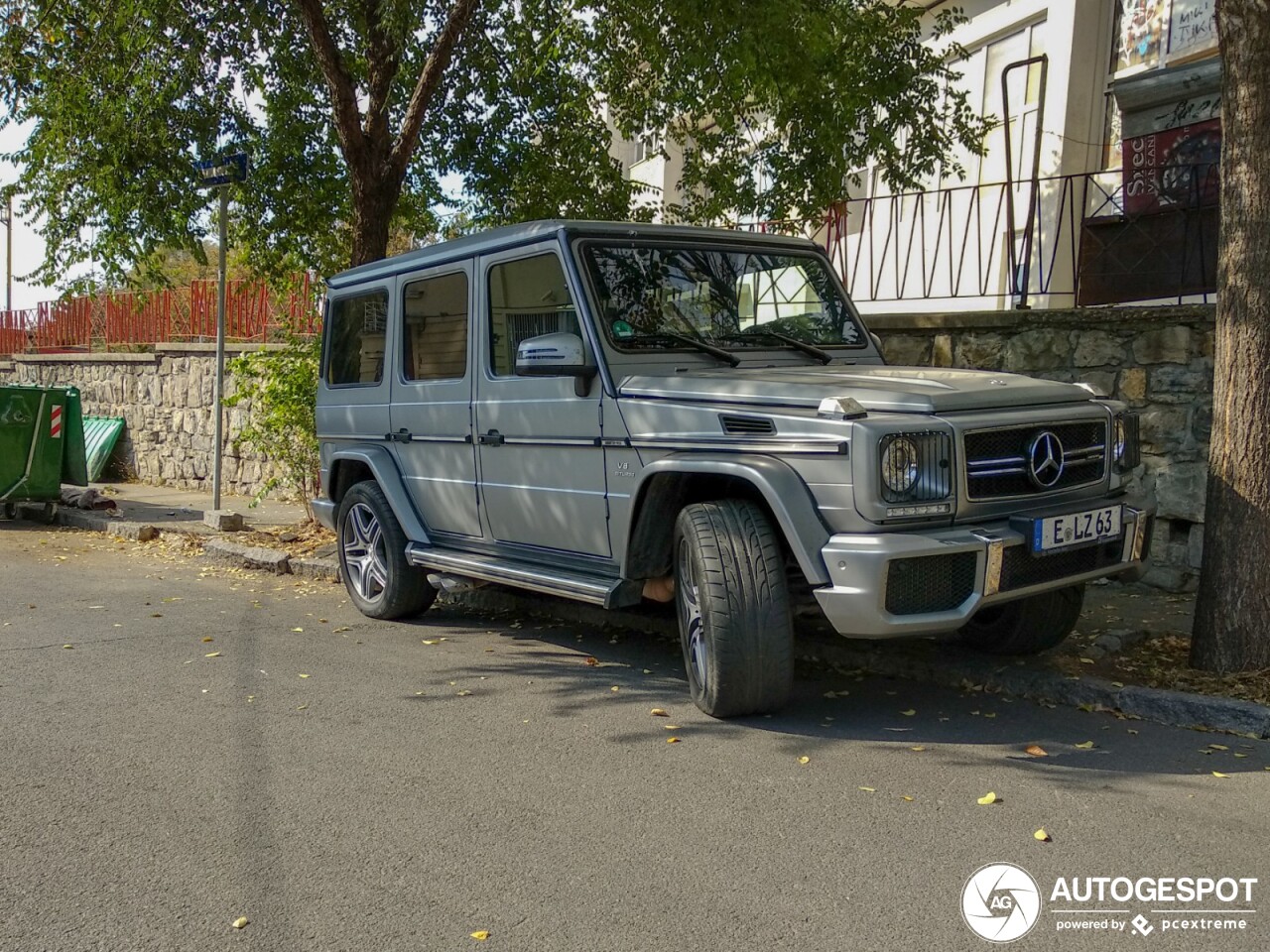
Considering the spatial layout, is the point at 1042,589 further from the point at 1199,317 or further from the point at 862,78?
the point at 862,78

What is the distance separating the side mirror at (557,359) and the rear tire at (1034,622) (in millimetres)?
2237

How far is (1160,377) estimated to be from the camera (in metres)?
7.18

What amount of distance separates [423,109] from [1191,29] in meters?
6.97

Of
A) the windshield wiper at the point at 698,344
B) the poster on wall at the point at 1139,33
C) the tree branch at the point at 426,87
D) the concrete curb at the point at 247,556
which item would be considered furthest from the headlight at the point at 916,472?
the poster on wall at the point at 1139,33

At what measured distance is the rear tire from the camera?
18.3ft

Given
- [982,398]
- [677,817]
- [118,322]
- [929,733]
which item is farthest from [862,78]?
[118,322]

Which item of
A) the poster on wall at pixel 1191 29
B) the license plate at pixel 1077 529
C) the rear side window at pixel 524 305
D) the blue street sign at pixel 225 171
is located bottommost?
the license plate at pixel 1077 529

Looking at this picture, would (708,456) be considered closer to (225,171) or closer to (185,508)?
(225,171)

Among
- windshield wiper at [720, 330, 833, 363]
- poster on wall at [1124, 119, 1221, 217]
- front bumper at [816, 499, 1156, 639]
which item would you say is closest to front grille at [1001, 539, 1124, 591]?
front bumper at [816, 499, 1156, 639]

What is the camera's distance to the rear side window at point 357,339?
7.41 metres

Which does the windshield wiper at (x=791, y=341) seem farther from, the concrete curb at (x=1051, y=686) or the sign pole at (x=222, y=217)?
the sign pole at (x=222, y=217)

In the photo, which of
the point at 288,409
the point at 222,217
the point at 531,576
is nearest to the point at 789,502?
the point at 531,576

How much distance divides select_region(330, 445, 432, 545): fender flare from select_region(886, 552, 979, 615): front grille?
Result: 3321 millimetres

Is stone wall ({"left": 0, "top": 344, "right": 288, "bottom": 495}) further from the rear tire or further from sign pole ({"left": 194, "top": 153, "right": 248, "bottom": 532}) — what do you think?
the rear tire
